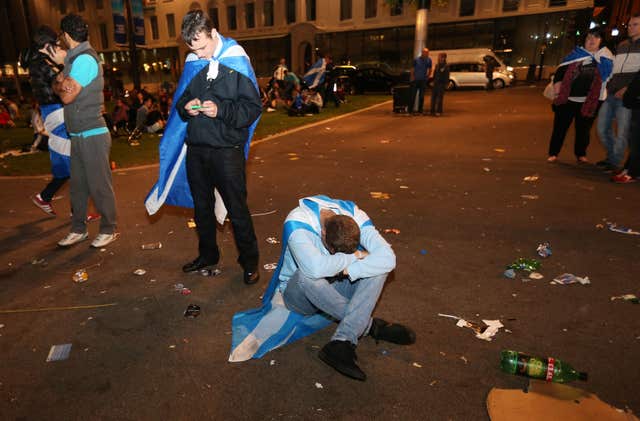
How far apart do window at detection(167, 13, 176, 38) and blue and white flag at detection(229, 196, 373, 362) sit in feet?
159

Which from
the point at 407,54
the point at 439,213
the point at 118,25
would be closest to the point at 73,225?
the point at 439,213

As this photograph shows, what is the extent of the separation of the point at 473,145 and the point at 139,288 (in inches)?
321

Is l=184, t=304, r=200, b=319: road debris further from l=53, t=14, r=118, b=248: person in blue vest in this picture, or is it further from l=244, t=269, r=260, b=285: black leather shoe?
l=53, t=14, r=118, b=248: person in blue vest

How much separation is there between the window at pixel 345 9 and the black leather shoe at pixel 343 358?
39333 millimetres

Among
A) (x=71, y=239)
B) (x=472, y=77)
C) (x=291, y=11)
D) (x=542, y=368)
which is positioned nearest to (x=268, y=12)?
(x=291, y=11)

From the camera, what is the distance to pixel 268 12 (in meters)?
40.8

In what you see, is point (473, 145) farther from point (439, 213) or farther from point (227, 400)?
point (227, 400)

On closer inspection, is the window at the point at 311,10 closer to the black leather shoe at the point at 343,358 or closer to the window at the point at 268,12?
the window at the point at 268,12

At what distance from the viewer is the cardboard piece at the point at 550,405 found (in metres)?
2.41

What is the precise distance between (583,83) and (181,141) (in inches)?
256

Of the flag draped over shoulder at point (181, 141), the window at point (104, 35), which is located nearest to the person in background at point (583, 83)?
the flag draped over shoulder at point (181, 141)

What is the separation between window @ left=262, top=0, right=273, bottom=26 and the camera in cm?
4062

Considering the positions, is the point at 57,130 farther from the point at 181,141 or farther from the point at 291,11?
the point at 291,11

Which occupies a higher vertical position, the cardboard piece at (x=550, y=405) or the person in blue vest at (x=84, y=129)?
the person in blue vest at (x=84, y=129)
